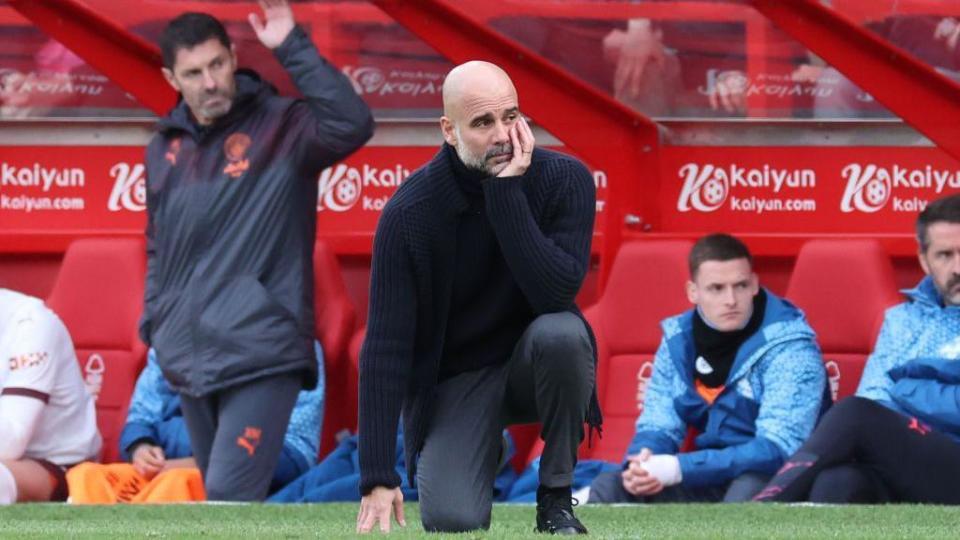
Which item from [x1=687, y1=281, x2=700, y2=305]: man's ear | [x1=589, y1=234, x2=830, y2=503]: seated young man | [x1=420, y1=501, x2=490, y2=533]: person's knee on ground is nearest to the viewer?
[x1=420, y1=501, x2=490, y2=533]: person's knee on ground

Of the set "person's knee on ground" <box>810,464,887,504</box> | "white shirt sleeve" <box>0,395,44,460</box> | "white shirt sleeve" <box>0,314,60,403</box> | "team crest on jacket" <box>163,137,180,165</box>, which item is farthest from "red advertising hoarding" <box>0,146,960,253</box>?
"person's knee on ground" <box>810,464,887,504</box>

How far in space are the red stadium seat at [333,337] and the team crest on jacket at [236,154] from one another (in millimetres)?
826

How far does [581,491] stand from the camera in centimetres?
814

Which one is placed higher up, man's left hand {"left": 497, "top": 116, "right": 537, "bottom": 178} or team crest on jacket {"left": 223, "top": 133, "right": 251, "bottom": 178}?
man's left hand {"left": 497, "top": 116, "right": 537, "bottom": 178}

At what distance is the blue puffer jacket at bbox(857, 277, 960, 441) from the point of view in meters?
7.54

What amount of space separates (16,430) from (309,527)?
2033 mm

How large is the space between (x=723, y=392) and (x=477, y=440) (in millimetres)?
2409

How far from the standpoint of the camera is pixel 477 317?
5723mm

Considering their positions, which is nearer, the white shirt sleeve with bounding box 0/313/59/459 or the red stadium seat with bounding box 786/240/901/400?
the white shirt sleeve with bounding box 0/313/59/459

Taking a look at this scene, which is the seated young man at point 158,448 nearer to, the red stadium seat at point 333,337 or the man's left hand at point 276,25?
the red stadium seat at point 333,337

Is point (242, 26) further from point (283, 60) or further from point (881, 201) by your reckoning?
point (881, 201)

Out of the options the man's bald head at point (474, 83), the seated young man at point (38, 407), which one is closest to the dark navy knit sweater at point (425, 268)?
the man's bald head at point (474, 83)

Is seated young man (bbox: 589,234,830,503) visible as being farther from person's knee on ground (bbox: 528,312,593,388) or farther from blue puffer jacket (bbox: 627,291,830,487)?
person's knee on ground (bbox: 528,312,593,388)

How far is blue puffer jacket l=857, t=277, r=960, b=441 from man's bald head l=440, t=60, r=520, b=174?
2776 millimetres
